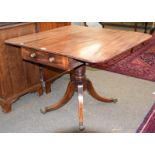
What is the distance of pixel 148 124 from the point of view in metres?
1.81

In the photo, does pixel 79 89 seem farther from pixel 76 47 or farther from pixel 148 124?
pixel 148 124

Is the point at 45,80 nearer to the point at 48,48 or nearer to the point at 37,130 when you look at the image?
the point at 37,130

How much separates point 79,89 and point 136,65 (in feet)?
5.04

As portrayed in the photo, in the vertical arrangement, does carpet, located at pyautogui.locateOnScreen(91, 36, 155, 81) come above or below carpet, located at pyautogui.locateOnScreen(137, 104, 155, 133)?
above

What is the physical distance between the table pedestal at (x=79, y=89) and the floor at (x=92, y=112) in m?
0.05

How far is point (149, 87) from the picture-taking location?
2.44m

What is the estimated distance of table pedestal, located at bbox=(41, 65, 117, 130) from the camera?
173 centimetres

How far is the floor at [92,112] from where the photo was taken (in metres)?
1.81

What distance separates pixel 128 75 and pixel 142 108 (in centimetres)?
77

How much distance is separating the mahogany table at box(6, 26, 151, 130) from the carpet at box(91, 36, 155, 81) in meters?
1.05

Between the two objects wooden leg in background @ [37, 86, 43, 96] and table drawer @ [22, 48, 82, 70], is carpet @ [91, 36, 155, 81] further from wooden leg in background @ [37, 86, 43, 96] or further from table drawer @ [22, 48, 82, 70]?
table drawer @ [22, 48, 82, 70]

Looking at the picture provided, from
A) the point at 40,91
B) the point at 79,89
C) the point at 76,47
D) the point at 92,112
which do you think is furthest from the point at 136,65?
the point at 76,47

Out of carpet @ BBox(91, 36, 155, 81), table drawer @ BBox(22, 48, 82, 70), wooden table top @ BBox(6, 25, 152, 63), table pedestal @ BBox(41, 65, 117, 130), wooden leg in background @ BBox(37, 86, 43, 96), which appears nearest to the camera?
wooden table top @ BBox(6, 25, 152, 63)

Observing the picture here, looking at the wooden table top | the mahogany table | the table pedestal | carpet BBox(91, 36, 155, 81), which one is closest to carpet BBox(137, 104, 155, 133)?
the table pedestal
